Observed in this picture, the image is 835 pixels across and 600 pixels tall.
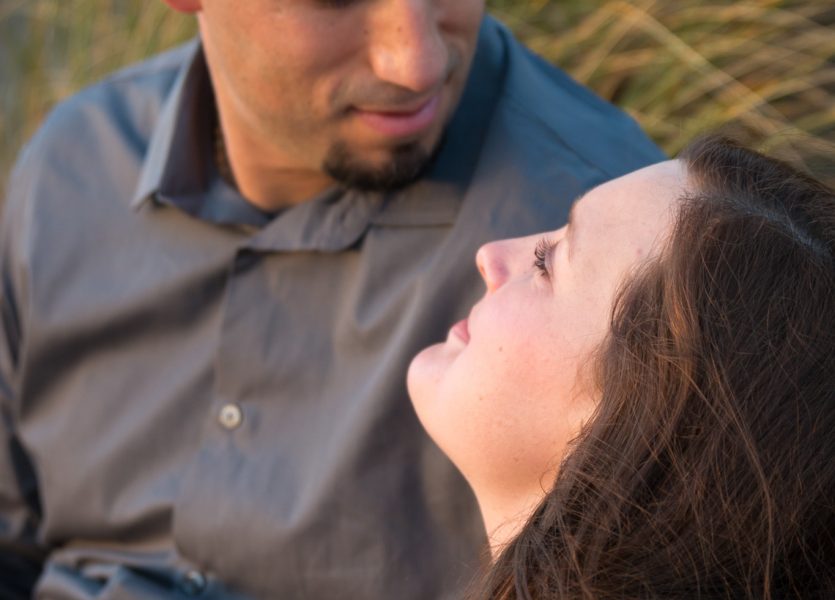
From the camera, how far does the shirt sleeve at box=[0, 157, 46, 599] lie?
2.65 metres

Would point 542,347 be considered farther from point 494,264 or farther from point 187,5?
point 187,5

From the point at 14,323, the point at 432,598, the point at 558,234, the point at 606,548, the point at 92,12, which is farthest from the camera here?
the point at 92,12

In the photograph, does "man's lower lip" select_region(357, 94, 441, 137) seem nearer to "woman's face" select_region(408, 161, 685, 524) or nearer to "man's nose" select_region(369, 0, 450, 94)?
"man's nose" select_region(369, 0, 450, 94)

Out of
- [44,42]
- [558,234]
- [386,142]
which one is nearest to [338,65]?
[386,142]

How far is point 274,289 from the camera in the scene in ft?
7.50

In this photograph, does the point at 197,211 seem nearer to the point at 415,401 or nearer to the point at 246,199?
the point at 246,199

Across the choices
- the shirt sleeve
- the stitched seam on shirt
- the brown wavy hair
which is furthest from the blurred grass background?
the shirt sleeve

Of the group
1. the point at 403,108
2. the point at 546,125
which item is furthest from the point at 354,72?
the point at 546,125

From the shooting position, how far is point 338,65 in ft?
6.98

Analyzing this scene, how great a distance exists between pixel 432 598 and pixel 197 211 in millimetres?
972

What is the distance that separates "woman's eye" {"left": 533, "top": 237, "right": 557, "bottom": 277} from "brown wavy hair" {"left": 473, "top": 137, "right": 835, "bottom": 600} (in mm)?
170

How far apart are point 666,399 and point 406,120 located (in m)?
0.86

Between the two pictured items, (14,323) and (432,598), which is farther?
(14,323)

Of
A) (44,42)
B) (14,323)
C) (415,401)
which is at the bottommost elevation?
(44,42)
